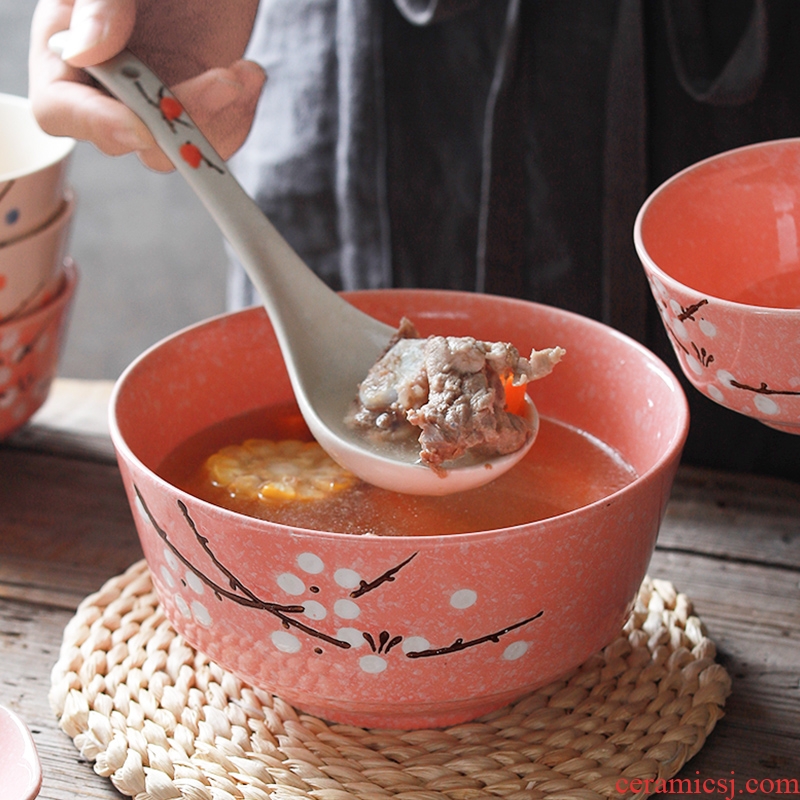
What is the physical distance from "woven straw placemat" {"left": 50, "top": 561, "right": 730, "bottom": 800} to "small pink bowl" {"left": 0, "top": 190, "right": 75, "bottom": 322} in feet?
1.08

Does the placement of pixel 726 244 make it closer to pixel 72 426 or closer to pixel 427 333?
pixel 427 333

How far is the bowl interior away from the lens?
2.32 feet

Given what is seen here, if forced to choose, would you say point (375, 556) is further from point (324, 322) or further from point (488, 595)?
point (324, 322)

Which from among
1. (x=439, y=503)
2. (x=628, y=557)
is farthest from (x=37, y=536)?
(x=628, y=557)

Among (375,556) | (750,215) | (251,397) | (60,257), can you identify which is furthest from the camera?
(60,257)

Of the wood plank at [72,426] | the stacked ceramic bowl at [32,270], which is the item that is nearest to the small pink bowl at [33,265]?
the stacked ceramic bowl at [32,270]

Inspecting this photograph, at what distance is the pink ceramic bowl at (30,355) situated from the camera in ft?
2.95

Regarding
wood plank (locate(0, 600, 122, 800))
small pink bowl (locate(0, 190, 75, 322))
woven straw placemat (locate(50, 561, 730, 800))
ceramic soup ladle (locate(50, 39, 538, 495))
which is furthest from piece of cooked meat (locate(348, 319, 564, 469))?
small pink bowl (locate(0, 190, 75, 322))

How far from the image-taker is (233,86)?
0.76m

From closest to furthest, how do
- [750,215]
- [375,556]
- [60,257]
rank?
[375,556], [750,215], [60,257]

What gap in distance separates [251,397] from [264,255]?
0.45ft

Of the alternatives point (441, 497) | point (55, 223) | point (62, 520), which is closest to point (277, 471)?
A: point (441, 497)

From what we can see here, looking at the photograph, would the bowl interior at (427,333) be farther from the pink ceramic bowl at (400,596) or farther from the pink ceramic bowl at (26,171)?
the pink ceramic bowl at (26,171)

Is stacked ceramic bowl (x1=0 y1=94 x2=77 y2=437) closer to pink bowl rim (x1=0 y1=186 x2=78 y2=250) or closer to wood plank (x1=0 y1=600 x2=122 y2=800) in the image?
pink bowl rim (x1=0 y1=186 x2=78 y2=250)
